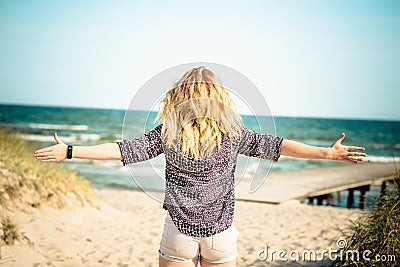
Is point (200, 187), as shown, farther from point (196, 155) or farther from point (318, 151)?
point (318, 151)

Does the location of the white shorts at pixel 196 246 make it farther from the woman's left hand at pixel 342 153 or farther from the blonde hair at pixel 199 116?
the woman's left hand at pixel 342 153

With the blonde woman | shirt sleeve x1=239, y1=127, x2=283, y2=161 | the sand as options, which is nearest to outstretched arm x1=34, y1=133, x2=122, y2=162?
the blonde woman

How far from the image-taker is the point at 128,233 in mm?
7715

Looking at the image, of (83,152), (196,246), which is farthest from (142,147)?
(196,246)

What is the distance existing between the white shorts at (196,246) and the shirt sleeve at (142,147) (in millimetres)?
412

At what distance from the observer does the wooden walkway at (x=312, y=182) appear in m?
12.2

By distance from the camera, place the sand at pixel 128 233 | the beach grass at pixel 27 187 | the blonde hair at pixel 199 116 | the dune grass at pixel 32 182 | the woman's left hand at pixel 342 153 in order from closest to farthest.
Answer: the blonde hair at pixel 199 116 < the woman's left hand at pixel 342 153 < the sand at pixel 128 233 < the beach grass at pixel 27 187 < the dune grass at pixel 32 182

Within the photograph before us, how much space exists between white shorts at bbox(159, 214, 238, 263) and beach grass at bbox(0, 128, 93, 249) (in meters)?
3.55

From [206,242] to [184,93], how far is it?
89 centimetres

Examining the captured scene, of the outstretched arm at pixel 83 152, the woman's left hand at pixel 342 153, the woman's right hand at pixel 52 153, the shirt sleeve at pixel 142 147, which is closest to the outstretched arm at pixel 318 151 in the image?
the woman's left hand at pixel 342 153

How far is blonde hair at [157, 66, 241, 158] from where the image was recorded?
258cm

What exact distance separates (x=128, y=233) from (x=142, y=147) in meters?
5.29

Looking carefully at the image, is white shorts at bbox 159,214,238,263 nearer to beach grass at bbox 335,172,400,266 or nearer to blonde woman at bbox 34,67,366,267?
blonde woman at bbox 34,67,366,267

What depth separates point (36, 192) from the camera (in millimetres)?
7336
